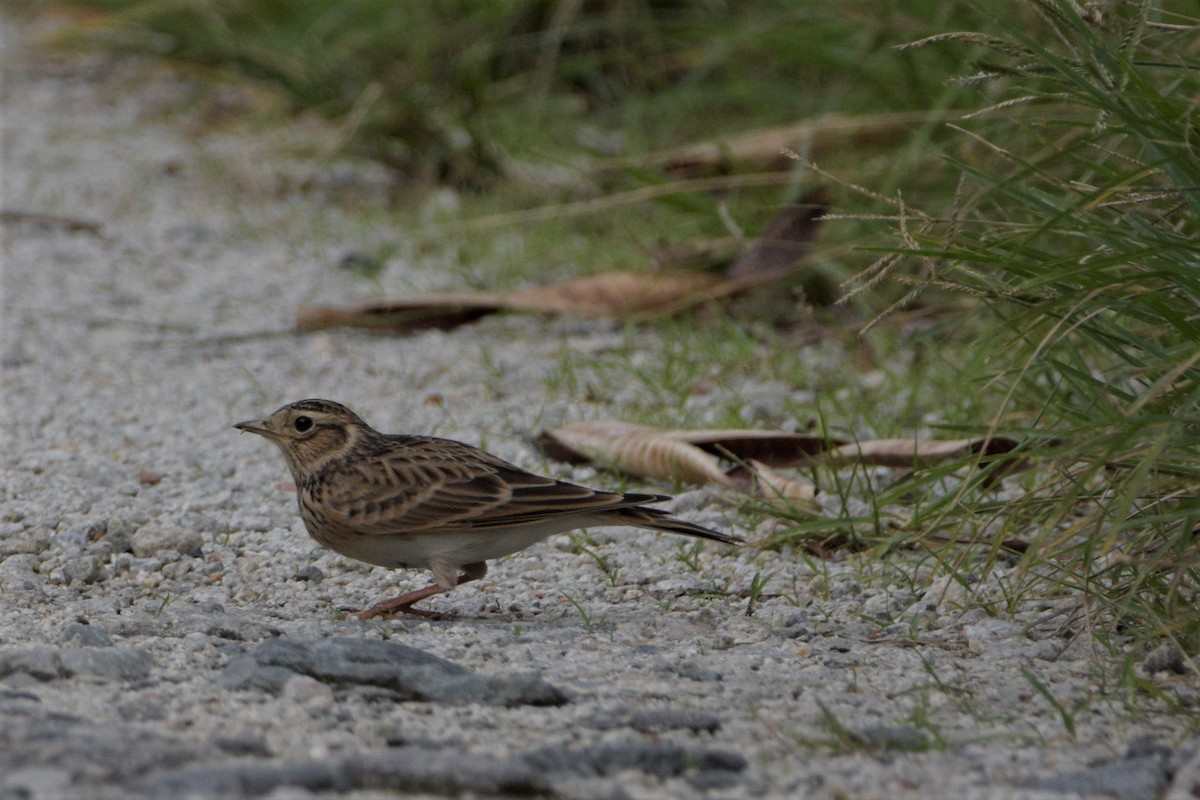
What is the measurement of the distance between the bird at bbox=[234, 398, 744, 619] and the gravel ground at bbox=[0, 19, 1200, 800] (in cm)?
16

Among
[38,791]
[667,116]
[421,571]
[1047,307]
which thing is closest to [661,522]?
[421,571]

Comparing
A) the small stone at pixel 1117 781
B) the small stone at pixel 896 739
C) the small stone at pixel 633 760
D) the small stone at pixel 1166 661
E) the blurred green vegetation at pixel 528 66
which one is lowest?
the small stone at pixel 1166 661

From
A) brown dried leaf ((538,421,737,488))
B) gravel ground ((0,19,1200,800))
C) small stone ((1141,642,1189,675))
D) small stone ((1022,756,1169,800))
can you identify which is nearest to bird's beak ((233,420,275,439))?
gravel ground ((0,19,1200,800))

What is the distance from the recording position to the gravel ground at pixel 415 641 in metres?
2.77

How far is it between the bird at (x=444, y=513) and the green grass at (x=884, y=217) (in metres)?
0.54

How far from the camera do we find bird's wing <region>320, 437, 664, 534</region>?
4066 millimetres

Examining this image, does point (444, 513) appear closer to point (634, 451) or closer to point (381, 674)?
point (381, 674)

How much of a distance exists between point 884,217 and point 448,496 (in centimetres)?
134

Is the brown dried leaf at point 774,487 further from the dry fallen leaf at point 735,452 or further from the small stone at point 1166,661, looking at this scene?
the small stone at point 1166,661

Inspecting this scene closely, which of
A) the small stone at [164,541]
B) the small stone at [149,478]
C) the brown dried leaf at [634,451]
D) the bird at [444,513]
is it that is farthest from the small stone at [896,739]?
the small stone at [149,478]

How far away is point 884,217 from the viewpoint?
355 centimetres

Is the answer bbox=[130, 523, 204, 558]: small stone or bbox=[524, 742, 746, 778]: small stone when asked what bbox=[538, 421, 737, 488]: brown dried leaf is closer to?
bbox=[130, 523, 204, 558]: small stone

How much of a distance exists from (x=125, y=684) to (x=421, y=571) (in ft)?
4.99

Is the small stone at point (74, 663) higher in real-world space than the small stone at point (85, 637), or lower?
higher
